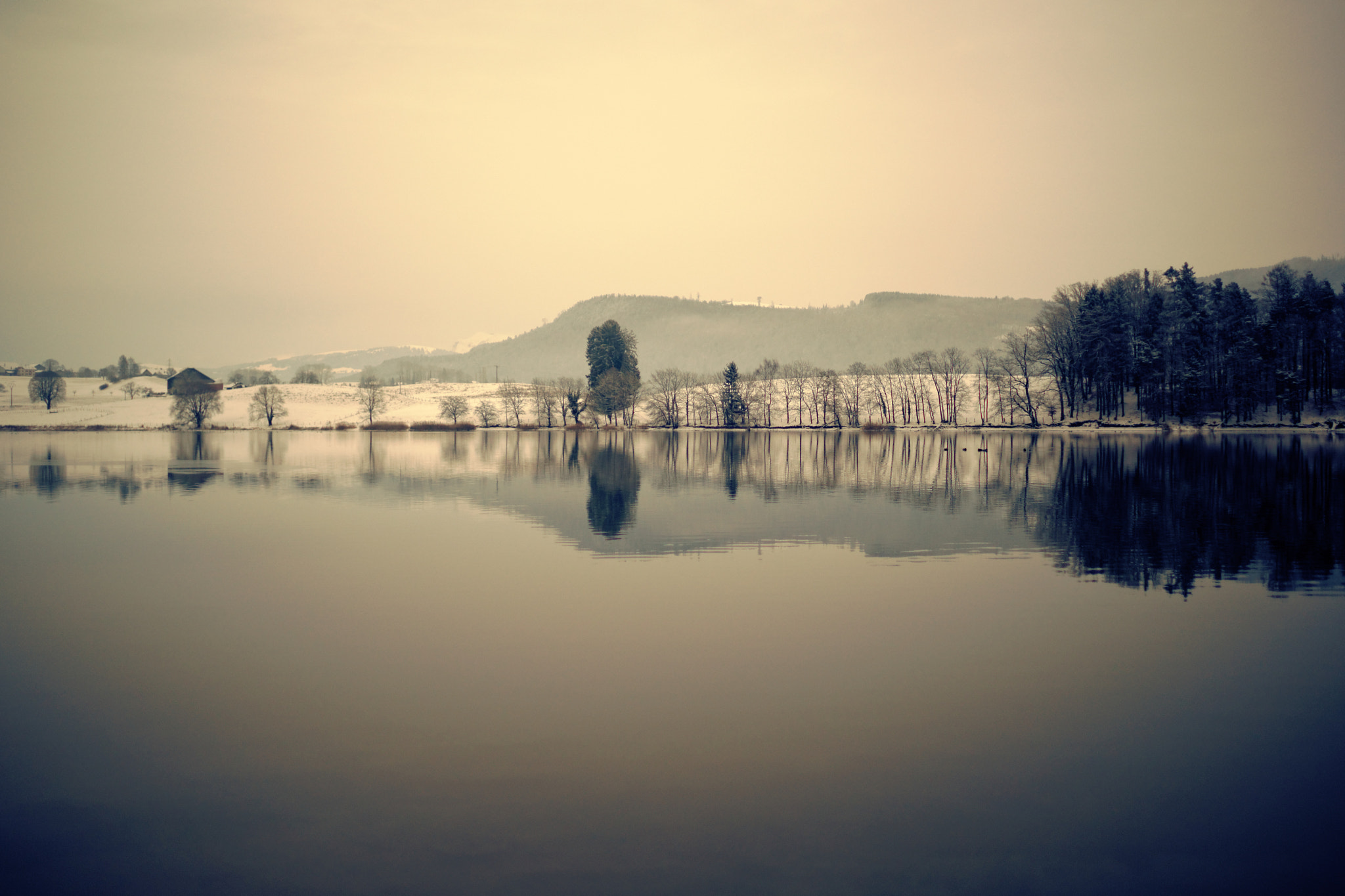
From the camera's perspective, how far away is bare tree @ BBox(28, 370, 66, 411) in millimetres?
181250

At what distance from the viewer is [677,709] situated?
1159 cm

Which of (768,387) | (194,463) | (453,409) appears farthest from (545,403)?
(194,463)

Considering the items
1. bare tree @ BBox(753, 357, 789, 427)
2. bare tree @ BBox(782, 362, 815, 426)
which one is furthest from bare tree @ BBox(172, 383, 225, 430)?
bare tree @ BBox(782, 362, 815, 426)

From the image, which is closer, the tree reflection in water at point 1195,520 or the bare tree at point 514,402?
the tree reflection in water at point 1195,520

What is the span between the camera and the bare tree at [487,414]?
159 meters

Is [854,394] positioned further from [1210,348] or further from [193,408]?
[193,408]

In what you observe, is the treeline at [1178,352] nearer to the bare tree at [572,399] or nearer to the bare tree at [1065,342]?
the bare tree at [1065,342]

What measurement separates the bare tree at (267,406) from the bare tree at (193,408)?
650 centimetres

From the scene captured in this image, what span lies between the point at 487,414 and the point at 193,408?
51.7 m

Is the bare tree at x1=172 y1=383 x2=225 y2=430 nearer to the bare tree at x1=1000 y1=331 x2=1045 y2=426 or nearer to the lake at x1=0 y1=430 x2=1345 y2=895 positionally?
the bare tree at x1=1000 y1=331 x2=1045 y2=426

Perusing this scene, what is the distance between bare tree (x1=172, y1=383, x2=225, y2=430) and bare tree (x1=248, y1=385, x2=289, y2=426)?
650cm

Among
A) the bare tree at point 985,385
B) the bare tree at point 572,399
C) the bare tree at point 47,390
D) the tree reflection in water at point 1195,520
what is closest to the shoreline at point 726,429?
the bare tree at point 572,399

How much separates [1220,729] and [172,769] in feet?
41.4

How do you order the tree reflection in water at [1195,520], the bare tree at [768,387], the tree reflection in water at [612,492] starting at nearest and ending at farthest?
the tree reflection in water at [1195,520]
the tree reflection in water at [612,492]
the bare tree at [768,387]
